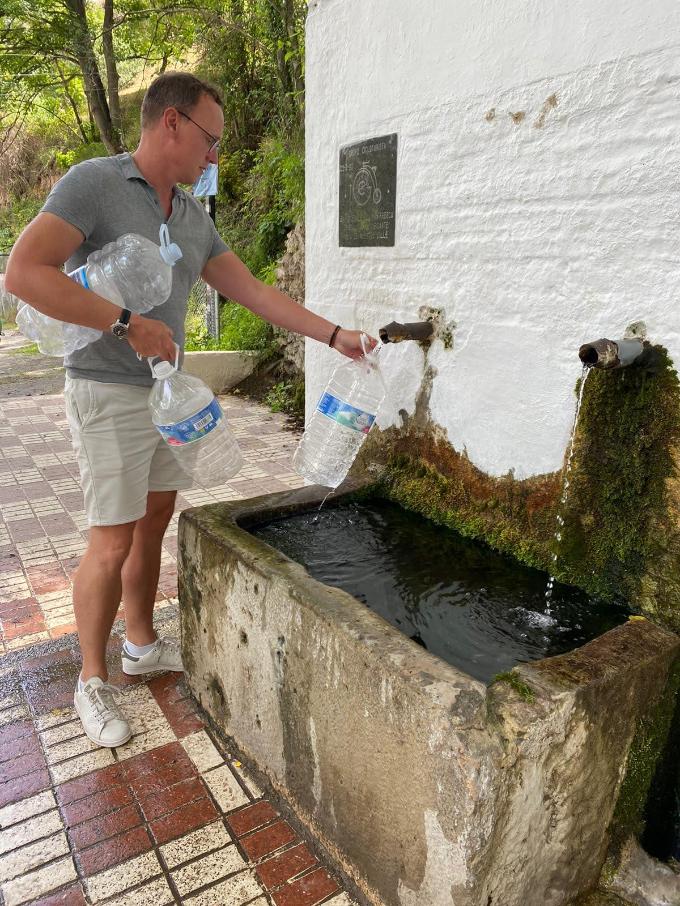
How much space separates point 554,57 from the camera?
2105mm

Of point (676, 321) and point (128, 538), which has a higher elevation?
point (676, 321)

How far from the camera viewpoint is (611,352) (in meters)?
1.87

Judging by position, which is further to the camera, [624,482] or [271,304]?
[271,304]

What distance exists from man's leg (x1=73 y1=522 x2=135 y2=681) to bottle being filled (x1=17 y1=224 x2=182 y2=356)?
67cm

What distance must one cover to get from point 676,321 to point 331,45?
218 cm

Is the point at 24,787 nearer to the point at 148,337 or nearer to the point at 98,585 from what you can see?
the point at 98,585

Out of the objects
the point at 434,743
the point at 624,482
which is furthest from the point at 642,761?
the point at 624,482

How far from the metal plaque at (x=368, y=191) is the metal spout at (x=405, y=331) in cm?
43

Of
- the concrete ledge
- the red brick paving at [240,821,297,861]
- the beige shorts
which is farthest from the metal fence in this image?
the red brick paving at [240,821,297,861]

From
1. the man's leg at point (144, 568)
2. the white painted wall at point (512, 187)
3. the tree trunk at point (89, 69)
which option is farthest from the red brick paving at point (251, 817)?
the tree trunk at point (89, 69)

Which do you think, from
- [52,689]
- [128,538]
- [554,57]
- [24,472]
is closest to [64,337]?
[128,538]

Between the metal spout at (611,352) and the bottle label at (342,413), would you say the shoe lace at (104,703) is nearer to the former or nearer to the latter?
the bottle label at (342,413)

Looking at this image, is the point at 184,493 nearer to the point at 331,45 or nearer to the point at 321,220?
the point at 321,220

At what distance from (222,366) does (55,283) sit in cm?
689
